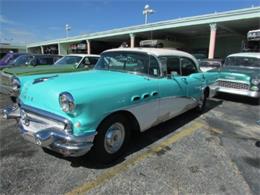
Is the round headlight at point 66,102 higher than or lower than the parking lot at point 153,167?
higher

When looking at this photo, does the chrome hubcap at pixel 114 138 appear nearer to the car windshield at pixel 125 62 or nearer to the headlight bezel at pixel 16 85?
the car windshield at pixel 125 62

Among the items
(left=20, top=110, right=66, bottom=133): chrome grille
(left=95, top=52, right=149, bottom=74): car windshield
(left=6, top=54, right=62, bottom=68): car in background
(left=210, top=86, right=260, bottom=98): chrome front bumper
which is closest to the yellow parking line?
(left=20, top=110, right=66, bottom=133): chrome grille

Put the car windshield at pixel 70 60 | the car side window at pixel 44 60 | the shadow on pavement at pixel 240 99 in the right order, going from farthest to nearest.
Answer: the car side window at pixel 44 60 < the car windshield at pixel 70 60 < the shadow on pavement at pixel 240 99

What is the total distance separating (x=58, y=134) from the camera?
269 cm

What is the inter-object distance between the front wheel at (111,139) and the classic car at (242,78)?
13.4ft

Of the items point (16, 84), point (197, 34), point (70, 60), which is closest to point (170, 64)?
point (16, 84)

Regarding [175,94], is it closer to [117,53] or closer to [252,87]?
[117,53]

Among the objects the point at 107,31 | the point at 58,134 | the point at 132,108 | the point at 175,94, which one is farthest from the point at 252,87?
the point at 107,31

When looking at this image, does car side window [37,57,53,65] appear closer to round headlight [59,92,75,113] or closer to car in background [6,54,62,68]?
car in background [6,54,62,68]

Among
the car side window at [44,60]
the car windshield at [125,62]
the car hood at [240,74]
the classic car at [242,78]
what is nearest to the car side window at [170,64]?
the car windshield at [125,62]

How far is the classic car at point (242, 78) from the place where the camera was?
7.09 meters

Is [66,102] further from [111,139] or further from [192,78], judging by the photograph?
[192,78]

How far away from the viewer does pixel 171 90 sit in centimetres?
414

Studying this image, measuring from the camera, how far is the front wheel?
9.82ft
